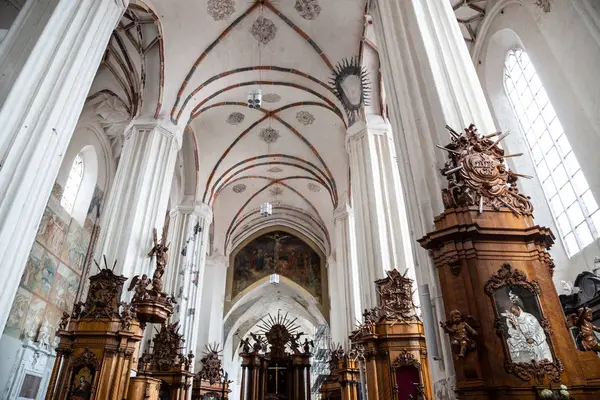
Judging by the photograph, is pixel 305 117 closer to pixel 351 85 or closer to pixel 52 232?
pixel 351 85

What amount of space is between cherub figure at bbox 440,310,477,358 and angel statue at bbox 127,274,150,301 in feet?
19.1

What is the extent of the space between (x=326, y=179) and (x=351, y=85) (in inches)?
226

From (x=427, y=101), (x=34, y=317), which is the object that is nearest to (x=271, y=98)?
(x=34, y=317)

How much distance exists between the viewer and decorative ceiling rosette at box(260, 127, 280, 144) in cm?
1584

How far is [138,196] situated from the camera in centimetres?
883

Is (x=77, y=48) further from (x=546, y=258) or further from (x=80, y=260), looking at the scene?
(x=80, y=260)

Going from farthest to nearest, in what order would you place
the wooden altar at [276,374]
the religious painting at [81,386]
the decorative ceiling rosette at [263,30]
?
the wooden altar at [276,374], the decorative ceiling rosette at [263,30], the religious painting at [81,386]

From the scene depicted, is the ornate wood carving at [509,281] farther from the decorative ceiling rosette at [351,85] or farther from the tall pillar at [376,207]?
the decorative ceiling rosette at [351,85]

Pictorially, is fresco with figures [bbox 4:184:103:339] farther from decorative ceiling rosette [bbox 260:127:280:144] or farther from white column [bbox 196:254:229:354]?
decorative ceiling rosette [bbox 260:127:280:144]

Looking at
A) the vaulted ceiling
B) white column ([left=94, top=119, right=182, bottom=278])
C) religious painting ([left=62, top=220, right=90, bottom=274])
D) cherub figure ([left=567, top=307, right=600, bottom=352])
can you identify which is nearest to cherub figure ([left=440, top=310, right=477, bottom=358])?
cherub figure ([left=567, top=307, right=600, bottom=352])

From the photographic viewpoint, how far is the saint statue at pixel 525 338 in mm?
3273

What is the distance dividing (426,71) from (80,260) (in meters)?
11.4

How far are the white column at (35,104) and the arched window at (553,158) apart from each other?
7.14m

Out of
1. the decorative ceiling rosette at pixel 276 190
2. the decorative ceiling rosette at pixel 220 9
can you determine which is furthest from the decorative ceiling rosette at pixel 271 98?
the decorative ceiling rosette at pixel 276 190
